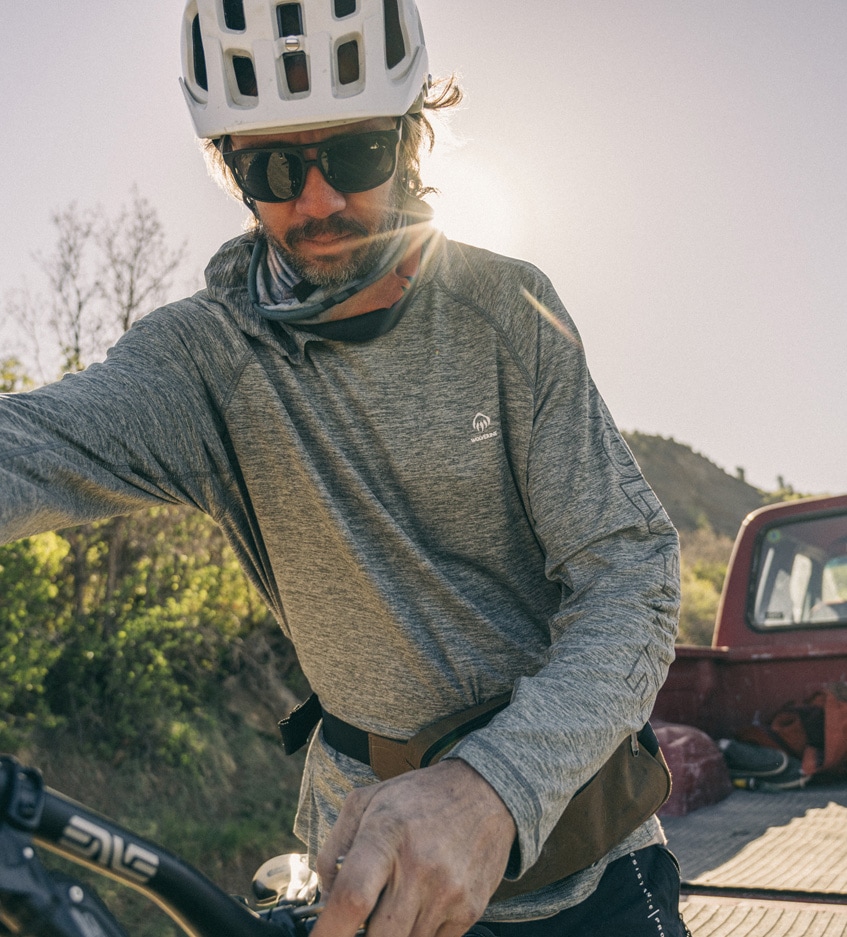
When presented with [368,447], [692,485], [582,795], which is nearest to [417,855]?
[582,795]

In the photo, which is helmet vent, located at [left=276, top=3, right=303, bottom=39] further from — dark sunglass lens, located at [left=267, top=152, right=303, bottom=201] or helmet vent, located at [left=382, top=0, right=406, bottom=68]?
dark sunglass lens, located at [left=267, top=152, right=303, bottom=201]

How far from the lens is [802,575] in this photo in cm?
627

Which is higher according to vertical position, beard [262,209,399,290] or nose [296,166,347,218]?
nose [296,166,347,218]

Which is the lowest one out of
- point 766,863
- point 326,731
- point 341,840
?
point 766,863

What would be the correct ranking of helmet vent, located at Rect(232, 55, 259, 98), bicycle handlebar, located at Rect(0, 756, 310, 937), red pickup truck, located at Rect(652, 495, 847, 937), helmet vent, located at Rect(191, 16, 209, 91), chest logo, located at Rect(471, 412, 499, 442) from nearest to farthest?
1. bicycle handlebar, located at Rect(0, 756, 310, 937)
2. chest logo, located at Rect(471, 412, 499, 442)
3. helmet vent, located at Rect(232, 55, 259, 98)
4. helmet vent, located at Rect(191, 16, 209, 91)
5. red pickup truck, located at Rect(652, 495, 847, 937)

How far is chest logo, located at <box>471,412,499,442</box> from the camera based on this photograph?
5.70ft

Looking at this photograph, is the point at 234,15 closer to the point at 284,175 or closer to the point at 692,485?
the point at 284,175

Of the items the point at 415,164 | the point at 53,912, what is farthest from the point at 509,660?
the point at 415,164

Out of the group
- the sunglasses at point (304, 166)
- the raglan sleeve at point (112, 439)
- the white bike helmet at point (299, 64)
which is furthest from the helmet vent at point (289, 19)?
the raglan sleeve at point (112, 439)

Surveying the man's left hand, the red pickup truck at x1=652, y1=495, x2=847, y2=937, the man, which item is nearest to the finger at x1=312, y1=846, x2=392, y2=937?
the man's left hand

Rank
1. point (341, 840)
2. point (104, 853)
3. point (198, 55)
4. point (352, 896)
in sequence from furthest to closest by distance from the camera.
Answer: point (198, 55) → point (341, 840) → point (352, 896) → point (104, 853)

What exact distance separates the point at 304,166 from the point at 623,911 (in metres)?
1.38

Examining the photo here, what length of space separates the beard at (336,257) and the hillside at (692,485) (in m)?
40.8

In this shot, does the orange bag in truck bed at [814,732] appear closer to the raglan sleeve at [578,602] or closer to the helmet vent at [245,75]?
the raglan sleeve at [578,602]
